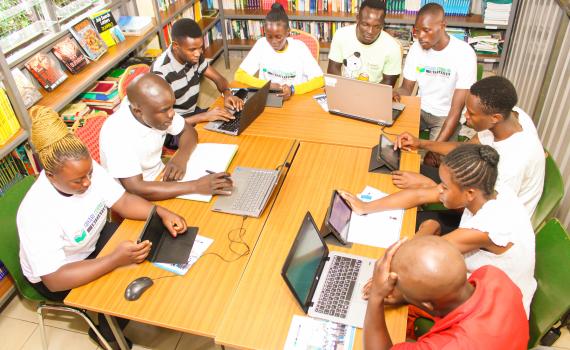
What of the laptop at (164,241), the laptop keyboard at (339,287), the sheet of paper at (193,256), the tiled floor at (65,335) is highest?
the laptop at (164,241)

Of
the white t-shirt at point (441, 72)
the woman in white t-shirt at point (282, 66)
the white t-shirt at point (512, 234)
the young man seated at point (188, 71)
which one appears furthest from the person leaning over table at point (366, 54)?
the white t-shirt at point (512, 234)

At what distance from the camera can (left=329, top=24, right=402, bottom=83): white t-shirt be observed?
3.36 meters

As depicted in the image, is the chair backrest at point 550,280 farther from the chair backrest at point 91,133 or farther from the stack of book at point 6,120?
the stack of book at point 6,120

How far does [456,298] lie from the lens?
1.44 meters

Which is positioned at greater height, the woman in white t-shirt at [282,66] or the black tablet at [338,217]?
the woman in white t-shirt at [282,66]

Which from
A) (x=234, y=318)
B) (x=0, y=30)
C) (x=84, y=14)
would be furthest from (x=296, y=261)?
(x=84, y=14)

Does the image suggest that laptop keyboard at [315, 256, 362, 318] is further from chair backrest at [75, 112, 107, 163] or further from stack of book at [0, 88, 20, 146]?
stack of book at [0, 88, 20, 146]

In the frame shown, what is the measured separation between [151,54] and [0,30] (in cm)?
145

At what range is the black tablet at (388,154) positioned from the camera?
2.49 m

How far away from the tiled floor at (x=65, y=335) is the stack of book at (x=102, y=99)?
153 centimetres

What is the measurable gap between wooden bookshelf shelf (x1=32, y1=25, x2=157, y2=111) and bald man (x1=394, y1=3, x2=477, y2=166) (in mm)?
2306

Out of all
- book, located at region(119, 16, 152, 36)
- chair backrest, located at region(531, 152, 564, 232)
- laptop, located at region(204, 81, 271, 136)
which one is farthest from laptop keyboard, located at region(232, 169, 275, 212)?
book, located at region(119, 16, 152, 36)

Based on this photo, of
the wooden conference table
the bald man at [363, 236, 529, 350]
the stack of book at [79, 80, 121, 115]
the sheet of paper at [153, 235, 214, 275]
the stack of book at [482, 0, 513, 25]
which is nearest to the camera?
the bald man at [363, 236, 529, 350]

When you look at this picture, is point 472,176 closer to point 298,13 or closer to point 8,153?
point 8,153
